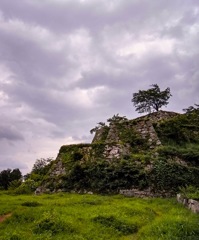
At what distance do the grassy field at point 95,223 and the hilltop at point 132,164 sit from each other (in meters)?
5.82

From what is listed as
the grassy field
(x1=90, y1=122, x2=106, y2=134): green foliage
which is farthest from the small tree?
the grassy field

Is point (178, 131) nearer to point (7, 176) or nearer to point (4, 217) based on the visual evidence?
point (4, 217)

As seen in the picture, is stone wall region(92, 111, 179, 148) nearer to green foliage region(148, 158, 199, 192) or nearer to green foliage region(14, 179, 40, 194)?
green foliage region(148, 158, 199, 192)

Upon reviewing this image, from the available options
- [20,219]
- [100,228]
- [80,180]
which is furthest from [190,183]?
[20,219]

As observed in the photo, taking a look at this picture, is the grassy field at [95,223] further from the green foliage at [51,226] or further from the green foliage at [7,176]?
the green foliage at [7,176]

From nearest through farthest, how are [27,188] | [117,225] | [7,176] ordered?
[117,225] → [27,188] → [7,176]

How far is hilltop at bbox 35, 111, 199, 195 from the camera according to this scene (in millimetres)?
21281

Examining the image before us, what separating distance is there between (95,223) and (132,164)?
1081cm

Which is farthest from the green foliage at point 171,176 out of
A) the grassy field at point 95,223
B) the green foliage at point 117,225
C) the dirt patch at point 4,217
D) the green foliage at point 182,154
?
the dirt patch at point 4,217

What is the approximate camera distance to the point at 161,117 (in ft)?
127

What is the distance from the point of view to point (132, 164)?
2281 centimetres

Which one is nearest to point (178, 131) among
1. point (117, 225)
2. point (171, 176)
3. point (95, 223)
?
point (171, 176)

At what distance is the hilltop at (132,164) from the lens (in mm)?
21281

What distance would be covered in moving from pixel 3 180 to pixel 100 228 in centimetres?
3584
